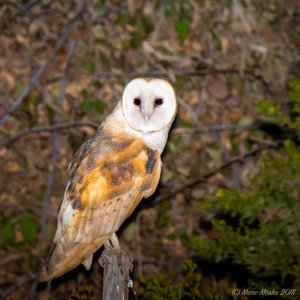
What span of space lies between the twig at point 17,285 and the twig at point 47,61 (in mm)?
1302

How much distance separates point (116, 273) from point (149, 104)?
0.78m

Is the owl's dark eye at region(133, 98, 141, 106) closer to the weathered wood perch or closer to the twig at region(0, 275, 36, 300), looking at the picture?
the weathered wood perch

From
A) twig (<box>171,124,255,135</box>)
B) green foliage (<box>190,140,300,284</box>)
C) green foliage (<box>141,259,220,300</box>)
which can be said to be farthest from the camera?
twig (<box>171,124,255,135</box>)

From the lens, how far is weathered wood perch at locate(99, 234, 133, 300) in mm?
2379

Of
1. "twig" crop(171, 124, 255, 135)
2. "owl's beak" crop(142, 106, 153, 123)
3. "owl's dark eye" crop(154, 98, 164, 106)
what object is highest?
"owl's dark eye" crop(154, 98, 164, 106)

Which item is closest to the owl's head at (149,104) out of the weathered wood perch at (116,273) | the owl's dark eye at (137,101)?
the owl's dark eye at (137,101)

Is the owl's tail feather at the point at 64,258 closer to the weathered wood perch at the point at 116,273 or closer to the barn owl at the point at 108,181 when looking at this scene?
the barn owl at the point at 108,181

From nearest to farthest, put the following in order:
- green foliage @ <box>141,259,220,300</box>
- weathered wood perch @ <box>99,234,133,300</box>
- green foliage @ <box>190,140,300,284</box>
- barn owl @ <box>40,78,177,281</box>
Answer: green foliage @ <box>190,140,300,284</box> → weathered wood perch @ <box>99,234,133,300</box> → green foliage @ <box>141,259,220,300</box> → barn owl @ <box>40,78,177,281</box>

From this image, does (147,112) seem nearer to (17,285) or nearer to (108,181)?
(108,181)

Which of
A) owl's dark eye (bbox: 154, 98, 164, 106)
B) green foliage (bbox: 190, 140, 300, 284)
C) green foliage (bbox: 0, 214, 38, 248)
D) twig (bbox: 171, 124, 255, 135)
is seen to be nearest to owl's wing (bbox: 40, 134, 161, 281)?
owl's dark eye (bbox: 154, 98, 164, 106)

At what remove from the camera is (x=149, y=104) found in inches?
106

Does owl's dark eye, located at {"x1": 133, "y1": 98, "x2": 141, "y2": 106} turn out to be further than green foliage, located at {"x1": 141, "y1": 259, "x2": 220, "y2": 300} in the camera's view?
Yes

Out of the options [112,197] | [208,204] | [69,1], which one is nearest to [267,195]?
[208,204]

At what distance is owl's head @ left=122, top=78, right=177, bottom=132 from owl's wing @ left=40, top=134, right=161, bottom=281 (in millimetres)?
121
